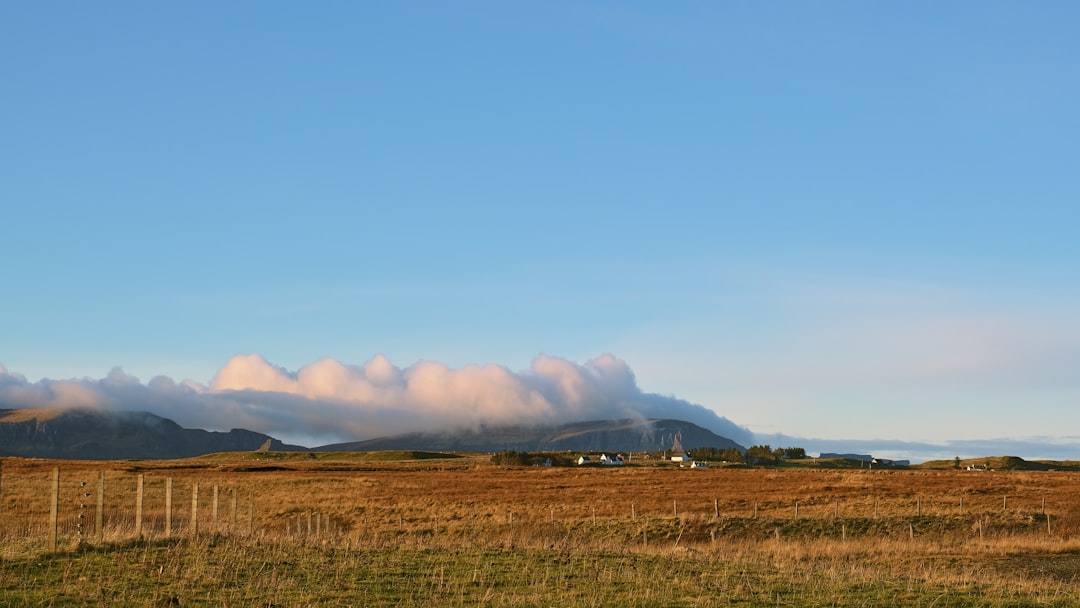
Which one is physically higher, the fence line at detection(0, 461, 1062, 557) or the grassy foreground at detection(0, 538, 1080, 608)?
the grassy foreground at detection(0, 538, 1080, 608)

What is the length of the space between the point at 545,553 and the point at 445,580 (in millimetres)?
5243

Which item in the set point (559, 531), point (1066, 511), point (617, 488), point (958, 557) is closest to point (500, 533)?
point (559, 531)

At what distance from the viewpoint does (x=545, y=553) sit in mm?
22766

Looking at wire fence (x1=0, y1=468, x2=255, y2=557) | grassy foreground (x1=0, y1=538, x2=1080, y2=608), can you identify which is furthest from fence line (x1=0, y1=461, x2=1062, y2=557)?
grassy foreground (x1=0, y1=538, x2=1080, y2=608)

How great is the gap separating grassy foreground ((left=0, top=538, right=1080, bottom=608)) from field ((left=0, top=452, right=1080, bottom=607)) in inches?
2.4

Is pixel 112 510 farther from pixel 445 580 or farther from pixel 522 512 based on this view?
pixel 445 580

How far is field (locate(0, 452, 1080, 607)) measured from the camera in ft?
52.9

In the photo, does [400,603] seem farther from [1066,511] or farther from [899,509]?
[1066,511]

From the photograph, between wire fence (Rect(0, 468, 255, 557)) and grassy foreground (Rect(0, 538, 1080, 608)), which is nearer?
grassy foreground (Rect(0, 538, 1080, 608))

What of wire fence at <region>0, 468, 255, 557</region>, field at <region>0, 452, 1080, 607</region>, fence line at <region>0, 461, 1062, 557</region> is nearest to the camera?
field at <region>0, 452, 1080, 607</region>

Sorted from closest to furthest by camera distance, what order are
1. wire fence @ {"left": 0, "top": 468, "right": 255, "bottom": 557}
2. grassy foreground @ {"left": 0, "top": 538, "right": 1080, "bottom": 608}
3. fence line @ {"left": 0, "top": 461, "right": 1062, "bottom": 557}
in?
1. grassy foreground @ {"left": 0, "top": 538, "right": 1080, "bottom": 608}
2. wire fence @ {"left": 0, "top": 468, "right": 255, "bottom": 557}
3. fence line @ {"left": 0, "top": 461, "right": 1062, "bottom": 557}

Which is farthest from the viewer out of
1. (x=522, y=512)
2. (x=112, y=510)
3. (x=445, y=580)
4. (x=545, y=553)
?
(x=522, y=512)

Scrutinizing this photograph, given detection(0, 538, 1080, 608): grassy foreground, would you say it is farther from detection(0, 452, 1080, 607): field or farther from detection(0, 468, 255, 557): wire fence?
detection(0, 468, 255, 557): wire fence

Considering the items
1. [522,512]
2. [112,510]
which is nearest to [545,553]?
[522,512]
